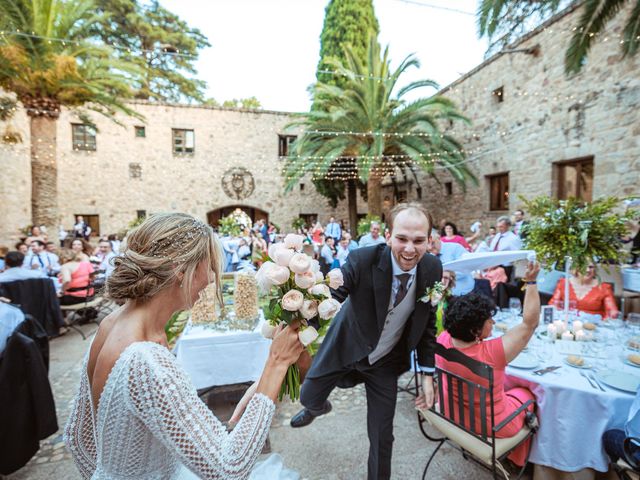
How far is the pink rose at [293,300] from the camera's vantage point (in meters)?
1.36

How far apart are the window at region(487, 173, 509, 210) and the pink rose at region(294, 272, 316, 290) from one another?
1213 cm

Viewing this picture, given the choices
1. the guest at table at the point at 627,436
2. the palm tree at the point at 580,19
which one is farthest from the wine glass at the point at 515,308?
the palm tree at the point at 580,19

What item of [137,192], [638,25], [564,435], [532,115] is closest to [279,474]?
[564,435]

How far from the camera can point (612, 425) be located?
2.13 m

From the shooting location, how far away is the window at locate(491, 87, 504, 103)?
11.5 m

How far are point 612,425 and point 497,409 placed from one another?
2.37 feet

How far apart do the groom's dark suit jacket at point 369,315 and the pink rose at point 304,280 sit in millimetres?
825

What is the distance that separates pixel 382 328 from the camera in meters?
2.24

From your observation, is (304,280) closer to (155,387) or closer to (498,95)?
(155,387)

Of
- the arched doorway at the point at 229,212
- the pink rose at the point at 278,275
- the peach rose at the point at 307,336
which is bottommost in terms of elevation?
the peach rose at the point at 307,336

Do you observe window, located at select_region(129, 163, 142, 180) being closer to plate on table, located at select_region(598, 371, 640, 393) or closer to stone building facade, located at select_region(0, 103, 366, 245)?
stone building facade, located at select_region(0, 103, 366, 245)

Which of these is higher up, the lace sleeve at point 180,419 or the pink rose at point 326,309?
the pink rose at point 326,309

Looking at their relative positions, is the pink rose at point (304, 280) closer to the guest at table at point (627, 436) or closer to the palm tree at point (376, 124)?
the guest at table at point (627, 436)

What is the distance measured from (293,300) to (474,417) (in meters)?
1.73
